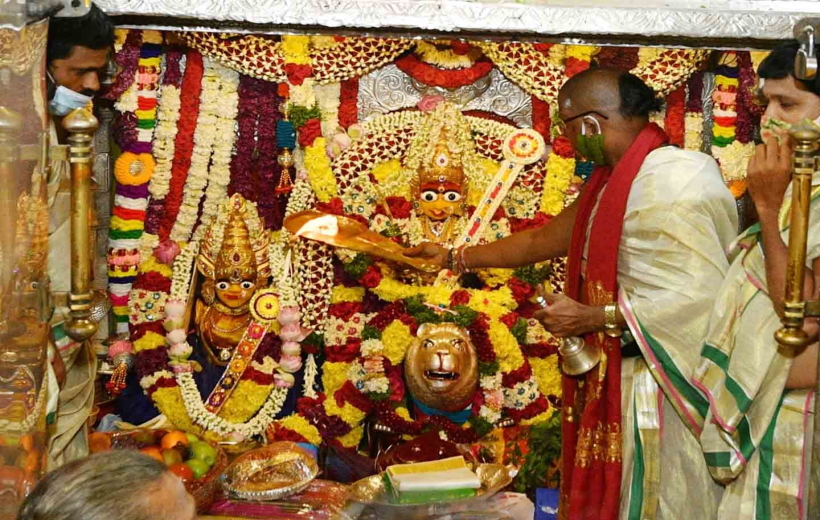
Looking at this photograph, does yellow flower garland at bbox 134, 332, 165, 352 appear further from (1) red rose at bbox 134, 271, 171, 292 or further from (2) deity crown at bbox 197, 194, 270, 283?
(2) deity crown at bbox 197, 194, 270, 283

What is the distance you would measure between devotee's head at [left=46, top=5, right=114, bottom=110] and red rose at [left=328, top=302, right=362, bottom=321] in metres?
2.09

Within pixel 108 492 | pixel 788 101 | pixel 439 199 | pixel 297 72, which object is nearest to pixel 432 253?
pixel 439 199

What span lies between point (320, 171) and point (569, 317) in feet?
6.71

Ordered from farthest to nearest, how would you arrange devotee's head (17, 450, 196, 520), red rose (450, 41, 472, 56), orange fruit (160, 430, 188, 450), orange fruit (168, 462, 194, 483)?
1. red rose (450, 41, 472, 56)
2. orange fruit (160, 430, 188, 450)
3. orange fruit (168, 462, 194, 483)
4. devotee's head (17, 450, 196, 520)

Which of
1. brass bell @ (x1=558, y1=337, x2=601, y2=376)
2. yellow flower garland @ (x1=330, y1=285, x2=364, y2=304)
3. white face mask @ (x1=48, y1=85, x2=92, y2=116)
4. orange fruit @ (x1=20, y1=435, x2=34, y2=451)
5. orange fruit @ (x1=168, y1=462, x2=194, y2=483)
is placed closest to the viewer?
orange fruit @ (x1=20, y1=435, x2=34, y2=451)

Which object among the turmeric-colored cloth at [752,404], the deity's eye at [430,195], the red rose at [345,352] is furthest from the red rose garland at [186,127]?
the turmeric-colored cloth at [752,404]

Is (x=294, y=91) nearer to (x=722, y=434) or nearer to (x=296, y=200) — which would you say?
(x=296, y=200)

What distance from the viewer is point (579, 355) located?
4.00 metres

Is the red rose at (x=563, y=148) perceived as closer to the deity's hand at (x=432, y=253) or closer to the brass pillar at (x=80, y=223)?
the deity's hand at (x=432, y=253)

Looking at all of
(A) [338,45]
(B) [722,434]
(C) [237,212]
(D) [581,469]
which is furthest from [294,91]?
(B) [722,434]

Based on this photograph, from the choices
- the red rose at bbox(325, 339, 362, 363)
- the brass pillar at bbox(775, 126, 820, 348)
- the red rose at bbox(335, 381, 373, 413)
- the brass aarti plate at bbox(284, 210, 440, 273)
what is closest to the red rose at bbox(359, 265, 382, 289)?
the brass aarti plate at bbox(284, 210, 440, 273)

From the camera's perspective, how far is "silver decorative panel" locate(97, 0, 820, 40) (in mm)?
4203

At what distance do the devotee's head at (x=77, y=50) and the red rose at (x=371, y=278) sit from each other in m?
1.99

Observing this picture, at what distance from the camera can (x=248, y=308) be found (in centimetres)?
573
